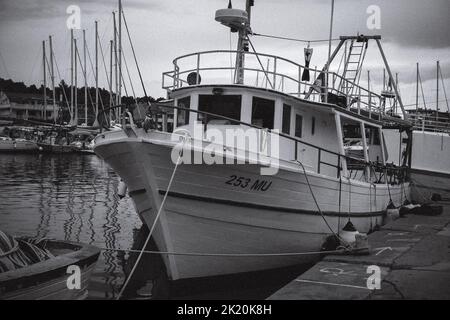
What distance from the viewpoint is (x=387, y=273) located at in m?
6.52

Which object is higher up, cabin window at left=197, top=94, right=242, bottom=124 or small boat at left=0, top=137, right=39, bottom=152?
cabin window at left=197, top=94, right=242, bottom=124

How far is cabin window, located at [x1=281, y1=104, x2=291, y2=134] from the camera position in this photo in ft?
31.5

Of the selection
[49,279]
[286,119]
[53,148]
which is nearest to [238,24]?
[286,119]

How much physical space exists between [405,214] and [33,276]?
11163 millimetres

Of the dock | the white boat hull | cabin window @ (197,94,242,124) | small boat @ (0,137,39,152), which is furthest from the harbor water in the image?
small boat @ (0,137,39,152)

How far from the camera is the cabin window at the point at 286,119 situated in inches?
378

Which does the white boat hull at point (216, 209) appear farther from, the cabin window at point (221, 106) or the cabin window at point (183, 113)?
the cabin window at point (183, 113)

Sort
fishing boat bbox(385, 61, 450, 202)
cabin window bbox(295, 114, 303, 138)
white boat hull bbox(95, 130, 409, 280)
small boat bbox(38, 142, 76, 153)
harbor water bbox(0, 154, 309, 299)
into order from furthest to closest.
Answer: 1. small boat bbox(38, 142, 76, 153)
2. fishing boat bbox(385, 61, 450, 202)
3. cabin window bbox(295, 114, 303, 138)
4. harbor water bbox(0, 154, 309, 299)
5. white boat hull bbox(95, 130, 409, 280)

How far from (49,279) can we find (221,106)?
5132mm

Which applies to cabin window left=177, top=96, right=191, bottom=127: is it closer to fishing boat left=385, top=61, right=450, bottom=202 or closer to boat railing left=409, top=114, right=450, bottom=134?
boat railing left=409, top=114, right=450, bottom=134

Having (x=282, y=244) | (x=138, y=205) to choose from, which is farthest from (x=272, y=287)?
(x=138, y=205)

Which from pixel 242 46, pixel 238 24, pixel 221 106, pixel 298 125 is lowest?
pixel 298 125

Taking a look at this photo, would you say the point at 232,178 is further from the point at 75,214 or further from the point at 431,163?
the point at 431,163

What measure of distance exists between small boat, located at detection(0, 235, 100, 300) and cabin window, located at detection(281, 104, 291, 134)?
470 cm
